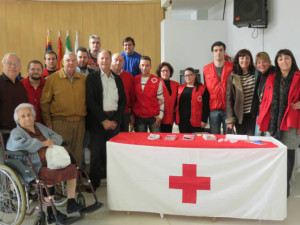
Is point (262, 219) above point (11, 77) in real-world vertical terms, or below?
below

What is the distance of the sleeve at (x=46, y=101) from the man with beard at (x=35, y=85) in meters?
0.08

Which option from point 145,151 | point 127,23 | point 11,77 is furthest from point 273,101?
point 127,23

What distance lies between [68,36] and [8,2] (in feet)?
4.34

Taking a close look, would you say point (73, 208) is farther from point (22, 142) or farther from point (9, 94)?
point (9, 94)

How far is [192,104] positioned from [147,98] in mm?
475

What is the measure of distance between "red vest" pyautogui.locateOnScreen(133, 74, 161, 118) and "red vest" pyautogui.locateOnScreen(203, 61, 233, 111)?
55cm

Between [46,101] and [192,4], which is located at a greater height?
[192,4]

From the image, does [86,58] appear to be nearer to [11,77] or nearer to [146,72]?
[146,72]

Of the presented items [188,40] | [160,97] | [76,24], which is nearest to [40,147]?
[160,97]

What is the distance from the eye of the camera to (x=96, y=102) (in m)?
2.65

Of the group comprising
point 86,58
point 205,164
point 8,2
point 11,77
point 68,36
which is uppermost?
point 8,2

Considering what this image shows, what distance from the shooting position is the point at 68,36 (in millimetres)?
5992

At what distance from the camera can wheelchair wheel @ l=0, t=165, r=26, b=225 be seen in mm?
1998

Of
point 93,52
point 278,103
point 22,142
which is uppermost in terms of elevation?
point 93,52
